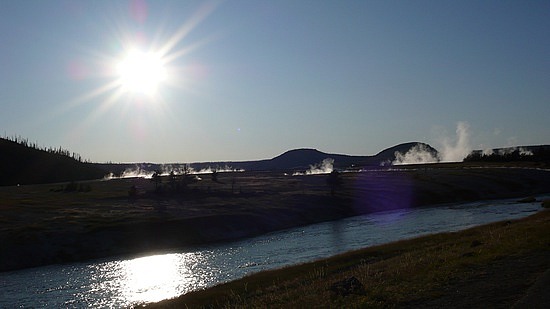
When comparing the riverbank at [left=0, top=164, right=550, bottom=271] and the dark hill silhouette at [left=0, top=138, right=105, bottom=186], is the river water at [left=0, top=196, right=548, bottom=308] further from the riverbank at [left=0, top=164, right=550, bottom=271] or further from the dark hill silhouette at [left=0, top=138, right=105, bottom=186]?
the dark hill silhouette at [left=0, top=138, right=105, bottom=186]

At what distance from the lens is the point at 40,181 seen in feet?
539

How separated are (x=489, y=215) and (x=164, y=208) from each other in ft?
158

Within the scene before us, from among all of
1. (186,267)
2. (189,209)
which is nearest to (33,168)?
(189,209)

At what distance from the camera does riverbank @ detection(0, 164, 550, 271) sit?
60.1 metres

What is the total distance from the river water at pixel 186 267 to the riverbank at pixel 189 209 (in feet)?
17.0

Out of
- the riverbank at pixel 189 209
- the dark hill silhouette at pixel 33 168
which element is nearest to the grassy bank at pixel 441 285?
the riverbank at pixel 189 209

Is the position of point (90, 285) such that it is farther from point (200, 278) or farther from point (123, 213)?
point (123, 213)

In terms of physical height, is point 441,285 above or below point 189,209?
below

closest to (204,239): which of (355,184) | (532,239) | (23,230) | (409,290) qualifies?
(23,230)

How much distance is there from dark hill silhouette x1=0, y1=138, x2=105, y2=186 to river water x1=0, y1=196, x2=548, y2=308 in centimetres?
11355

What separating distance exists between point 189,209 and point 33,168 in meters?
111

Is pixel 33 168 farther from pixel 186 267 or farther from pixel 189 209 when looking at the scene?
pixel 186 267

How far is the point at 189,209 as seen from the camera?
269 feet

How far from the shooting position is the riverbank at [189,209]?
197 feet
